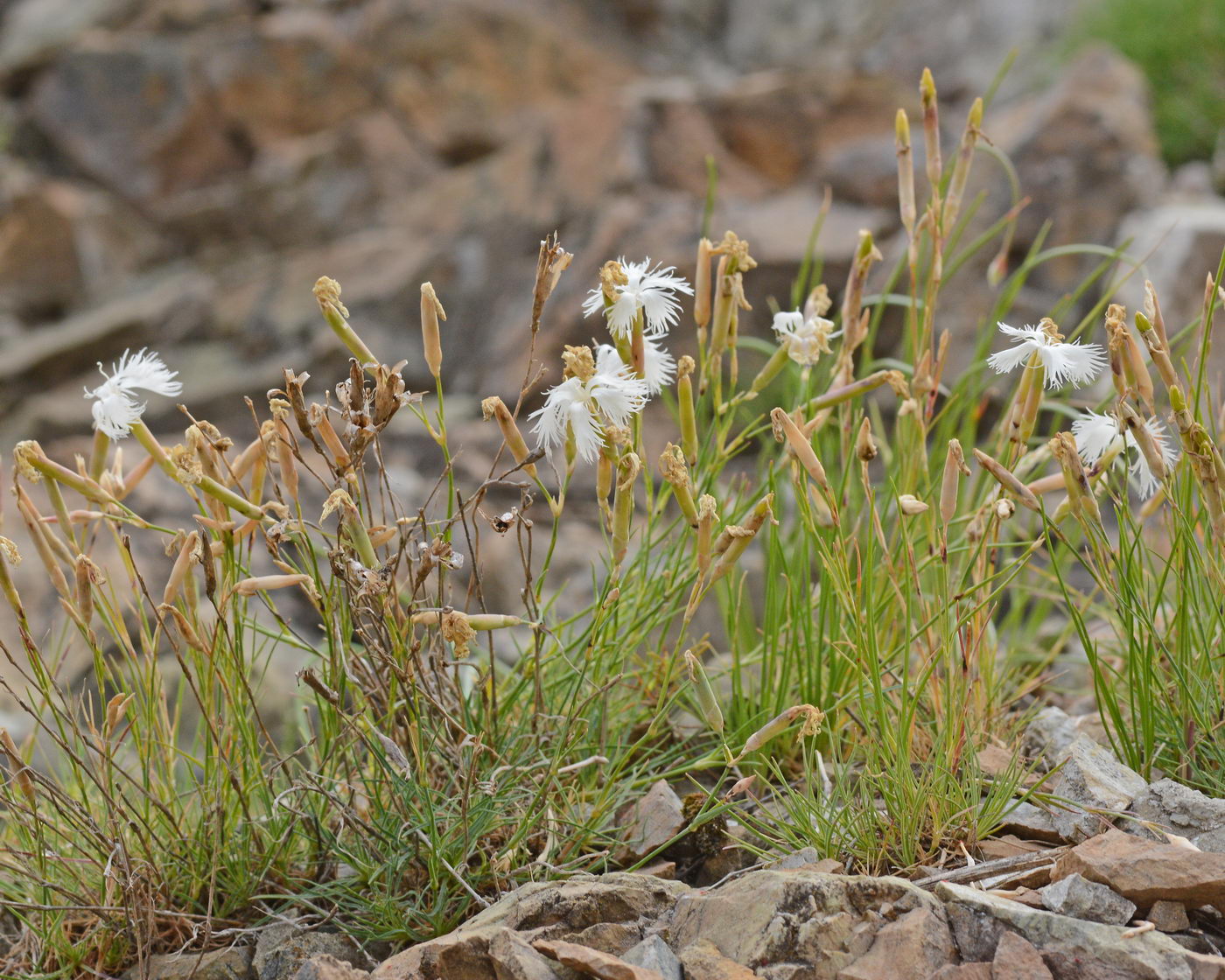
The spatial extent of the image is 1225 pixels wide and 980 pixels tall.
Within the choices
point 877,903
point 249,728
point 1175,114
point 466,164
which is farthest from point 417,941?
point 466,164

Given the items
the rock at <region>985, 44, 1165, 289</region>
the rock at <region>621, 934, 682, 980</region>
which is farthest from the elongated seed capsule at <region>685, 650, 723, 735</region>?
the rock at <region>985, 44, 1165, 289</region>

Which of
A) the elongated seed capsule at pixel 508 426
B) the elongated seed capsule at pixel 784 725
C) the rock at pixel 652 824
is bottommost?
the rock at pixel 652 824

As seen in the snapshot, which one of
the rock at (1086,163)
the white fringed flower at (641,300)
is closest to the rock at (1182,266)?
the rock at (1086,163)

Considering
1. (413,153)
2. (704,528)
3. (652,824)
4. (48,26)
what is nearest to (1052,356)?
(704,528)

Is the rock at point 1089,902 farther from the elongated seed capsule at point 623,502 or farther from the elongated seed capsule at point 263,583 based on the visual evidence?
the elongated seed capsule at point 263,583

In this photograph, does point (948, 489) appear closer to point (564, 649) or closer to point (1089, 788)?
point (1089, 788)

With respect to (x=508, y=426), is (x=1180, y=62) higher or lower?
higher
